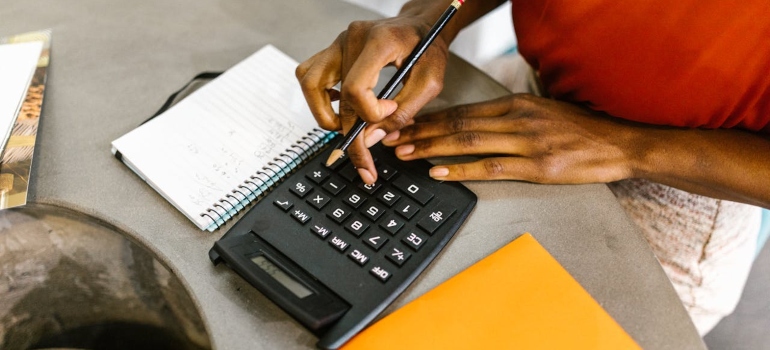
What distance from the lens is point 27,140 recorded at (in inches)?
23.3

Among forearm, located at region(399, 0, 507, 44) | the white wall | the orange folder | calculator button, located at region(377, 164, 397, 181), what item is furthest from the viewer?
the white wall

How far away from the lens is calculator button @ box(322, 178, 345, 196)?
0.54 m

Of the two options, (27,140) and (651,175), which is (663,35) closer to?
(651,175)

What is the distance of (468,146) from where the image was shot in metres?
0.59

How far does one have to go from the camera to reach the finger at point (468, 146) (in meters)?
0.59

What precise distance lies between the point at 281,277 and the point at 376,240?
0.09 meters

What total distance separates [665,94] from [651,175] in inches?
3.6

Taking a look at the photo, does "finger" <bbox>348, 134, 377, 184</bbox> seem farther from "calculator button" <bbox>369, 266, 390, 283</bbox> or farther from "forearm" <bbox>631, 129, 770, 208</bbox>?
"forearm" <bbox>631, 129, 770, 208</bbox>

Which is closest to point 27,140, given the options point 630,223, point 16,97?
point 16,97

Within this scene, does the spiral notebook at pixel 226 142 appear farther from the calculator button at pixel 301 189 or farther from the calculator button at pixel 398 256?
the calculator button at pixel 398 256

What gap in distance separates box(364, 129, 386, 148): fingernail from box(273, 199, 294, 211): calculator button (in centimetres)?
10

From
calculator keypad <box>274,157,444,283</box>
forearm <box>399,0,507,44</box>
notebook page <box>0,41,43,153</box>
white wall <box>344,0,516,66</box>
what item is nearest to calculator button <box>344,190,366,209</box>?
calculator keypad <box>274,157,444,283</box>

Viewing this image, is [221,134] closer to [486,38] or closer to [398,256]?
[398,256]

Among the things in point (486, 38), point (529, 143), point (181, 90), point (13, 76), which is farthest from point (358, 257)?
point (486, 38)
